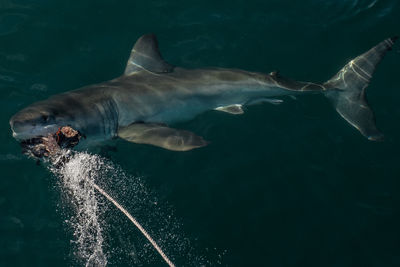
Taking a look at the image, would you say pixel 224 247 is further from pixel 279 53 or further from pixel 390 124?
pixel 279 53

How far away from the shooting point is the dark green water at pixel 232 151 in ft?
20.5

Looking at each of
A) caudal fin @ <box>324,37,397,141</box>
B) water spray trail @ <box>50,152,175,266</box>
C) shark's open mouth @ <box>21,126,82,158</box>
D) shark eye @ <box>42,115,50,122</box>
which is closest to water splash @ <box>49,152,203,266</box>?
water spray trail @ <box>50,152,175,266</box>

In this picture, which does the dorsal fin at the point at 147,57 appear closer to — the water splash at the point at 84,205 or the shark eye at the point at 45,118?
the water splash at the point at 84,205

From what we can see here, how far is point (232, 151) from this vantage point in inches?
295

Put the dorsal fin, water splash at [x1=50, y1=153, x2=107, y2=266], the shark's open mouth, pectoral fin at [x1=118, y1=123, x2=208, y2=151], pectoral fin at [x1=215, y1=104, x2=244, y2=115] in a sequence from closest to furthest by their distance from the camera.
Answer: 1. the shark's open mouth
2. pectoral fin at [x1=118, y1=123, x2=208, y2=151]
3. water splash at [x1=50, y1=153, x2=107, y2=266]
4. the dorsal fin
5. pectoral fin at [x1=215, y1=104, x2=244, y2=115]

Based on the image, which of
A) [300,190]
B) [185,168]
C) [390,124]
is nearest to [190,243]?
[185,168]

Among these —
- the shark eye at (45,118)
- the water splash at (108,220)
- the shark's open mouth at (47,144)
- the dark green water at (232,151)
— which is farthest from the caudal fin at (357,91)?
the shark eye at (45,118)

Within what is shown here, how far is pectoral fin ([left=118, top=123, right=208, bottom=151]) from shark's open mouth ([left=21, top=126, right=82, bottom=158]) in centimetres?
A: 109

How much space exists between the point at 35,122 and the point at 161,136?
5.95 feet

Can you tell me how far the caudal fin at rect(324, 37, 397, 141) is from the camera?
24.3ft

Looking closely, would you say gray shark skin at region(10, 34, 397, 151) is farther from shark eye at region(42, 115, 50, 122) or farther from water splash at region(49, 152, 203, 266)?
water splash at region(49, 152, 203, 266)

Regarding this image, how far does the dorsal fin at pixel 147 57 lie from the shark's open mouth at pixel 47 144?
2256 mm

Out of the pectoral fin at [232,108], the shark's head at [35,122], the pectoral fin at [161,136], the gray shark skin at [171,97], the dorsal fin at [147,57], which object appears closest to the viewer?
the shark's head at [35,122]

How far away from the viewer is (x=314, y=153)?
24.6ft
